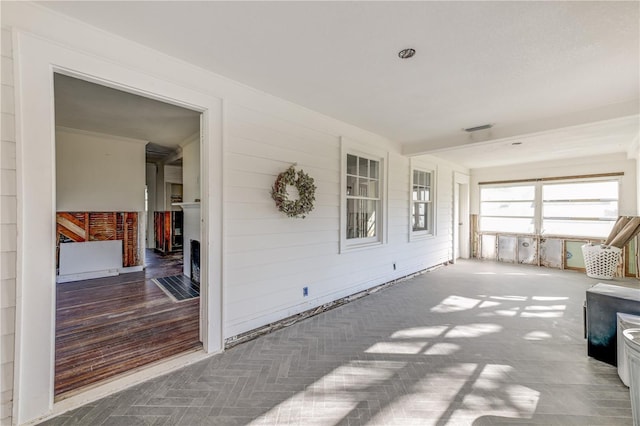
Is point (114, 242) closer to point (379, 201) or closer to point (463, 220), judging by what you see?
point (379, 201)

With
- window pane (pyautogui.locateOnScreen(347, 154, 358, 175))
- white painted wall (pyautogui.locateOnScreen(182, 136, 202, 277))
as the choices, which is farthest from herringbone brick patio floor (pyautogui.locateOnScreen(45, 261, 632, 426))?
white painted wall (pyautogui.locateOnScreen(182, 136, 202, 277))

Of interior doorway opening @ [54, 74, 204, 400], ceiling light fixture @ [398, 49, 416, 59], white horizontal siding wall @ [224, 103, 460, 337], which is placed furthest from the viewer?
white horizontal siding wall @ [224, 103, 460, 337]

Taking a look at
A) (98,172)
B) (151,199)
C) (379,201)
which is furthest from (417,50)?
(151,199)

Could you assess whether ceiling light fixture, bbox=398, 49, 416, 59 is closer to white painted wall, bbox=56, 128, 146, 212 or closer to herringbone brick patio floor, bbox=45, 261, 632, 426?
herringbone brick patio floor, bbox=45, 261, 632, 426

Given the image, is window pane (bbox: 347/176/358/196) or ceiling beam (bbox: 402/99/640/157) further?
window pane (bbox: 347/176/358/196)

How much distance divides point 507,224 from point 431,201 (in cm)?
290

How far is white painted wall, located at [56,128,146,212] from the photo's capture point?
16.1 ft

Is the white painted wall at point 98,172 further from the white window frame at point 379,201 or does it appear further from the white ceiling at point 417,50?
the white window frame at point 379,201

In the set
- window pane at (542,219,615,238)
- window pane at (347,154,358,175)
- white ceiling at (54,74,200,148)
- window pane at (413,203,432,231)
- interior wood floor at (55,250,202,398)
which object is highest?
white ceiling at (54,74,200,148)

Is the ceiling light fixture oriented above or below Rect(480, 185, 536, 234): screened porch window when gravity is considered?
above

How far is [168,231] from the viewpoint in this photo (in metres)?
8.22

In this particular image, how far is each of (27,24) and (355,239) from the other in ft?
13.2

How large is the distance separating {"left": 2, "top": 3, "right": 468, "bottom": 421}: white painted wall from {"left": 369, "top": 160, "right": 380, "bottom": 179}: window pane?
0.88 ft

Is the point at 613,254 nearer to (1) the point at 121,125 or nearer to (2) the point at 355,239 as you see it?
(2) the point at 355,239
